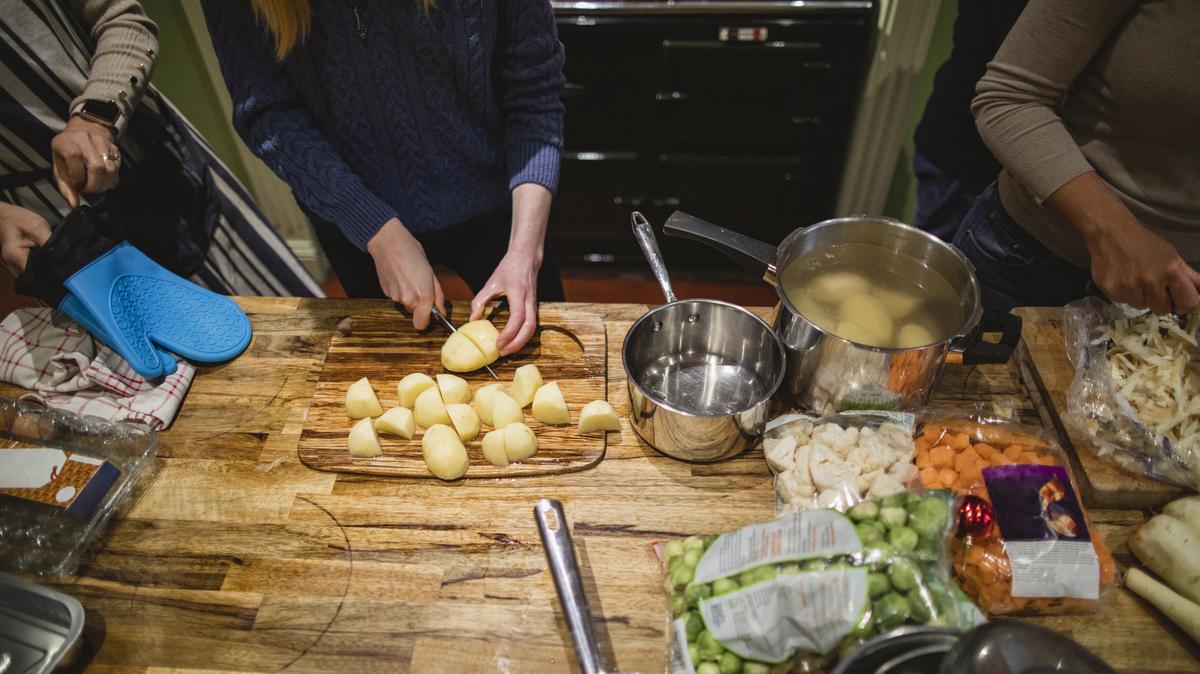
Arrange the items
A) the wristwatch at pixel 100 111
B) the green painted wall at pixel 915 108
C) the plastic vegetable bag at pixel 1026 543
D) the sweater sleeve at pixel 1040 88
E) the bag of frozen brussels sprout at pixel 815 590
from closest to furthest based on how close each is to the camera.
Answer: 1. the bag of frozen brussels sprout at pixel 815 590
2. the plastic vegetable bag at pixel 1026 543
3. the sweater sleeve at pixel 1040 88
4. the wristwatch at pixel 100 111
5. the green painted wall at pixel 915 108

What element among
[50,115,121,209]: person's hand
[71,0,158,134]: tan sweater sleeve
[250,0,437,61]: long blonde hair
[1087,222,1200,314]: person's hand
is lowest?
[1087,222,1200,314]: person's hand

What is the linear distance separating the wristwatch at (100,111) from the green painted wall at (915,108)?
2.42 meters

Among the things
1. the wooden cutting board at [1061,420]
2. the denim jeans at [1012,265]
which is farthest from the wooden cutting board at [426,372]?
the denim jeans at [1012,265]

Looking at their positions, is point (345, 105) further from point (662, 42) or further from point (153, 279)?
point (662, 42)

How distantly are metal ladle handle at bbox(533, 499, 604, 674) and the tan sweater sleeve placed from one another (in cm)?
128

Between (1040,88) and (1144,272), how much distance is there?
0.39 meters

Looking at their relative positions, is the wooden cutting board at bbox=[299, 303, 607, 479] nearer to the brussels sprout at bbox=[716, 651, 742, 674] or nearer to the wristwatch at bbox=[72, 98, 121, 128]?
the brussels sprout at bbox=[716, 651, 742, 674]

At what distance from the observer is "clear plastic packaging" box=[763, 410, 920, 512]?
98 cm

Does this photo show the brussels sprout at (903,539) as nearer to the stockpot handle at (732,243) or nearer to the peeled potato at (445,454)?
the stockpot handle at (732,243)

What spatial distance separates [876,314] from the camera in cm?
112

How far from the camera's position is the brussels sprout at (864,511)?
87 centimetres

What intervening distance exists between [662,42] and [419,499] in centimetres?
200

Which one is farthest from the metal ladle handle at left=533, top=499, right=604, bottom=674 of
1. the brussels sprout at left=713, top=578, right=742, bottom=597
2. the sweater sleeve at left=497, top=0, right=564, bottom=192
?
the sweater sleeve at left=497, top=0, right=564, bottom=192

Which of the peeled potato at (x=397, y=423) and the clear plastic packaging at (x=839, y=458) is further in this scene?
the peeled potato at (x=397, y=423)
